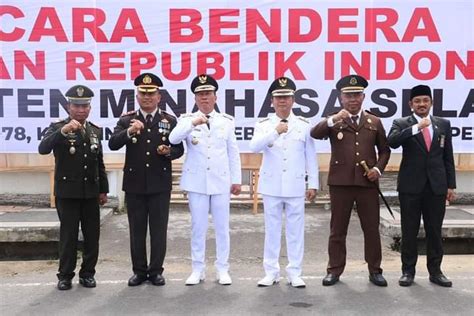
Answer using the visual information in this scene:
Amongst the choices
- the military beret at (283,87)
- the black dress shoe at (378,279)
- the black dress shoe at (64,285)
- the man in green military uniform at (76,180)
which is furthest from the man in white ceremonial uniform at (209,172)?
the black dress shoe at (378,279)

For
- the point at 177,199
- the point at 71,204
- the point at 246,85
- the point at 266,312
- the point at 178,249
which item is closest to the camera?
the point at 266,312

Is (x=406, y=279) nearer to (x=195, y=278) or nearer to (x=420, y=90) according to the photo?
(x=420, y=90)

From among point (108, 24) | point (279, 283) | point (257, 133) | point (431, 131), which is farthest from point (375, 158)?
point (108, 24)

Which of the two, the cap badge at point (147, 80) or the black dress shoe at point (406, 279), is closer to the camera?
the cap badge at point (147, 80)

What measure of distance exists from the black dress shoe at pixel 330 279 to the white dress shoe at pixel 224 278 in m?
0.77

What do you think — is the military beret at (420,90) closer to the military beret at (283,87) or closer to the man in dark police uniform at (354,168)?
the man in dark police uniform at (354,168)

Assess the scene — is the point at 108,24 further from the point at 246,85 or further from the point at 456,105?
the point at 456,105

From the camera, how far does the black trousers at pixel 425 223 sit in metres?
4.25

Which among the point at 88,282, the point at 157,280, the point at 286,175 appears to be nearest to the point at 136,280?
the point at 157,280

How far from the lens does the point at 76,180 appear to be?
4.11 meters

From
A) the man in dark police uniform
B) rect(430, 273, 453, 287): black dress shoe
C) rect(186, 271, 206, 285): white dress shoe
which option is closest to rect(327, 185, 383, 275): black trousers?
the man in dark police uniform

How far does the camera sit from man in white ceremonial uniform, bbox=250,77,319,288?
420 centimetres

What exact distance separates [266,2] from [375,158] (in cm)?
270

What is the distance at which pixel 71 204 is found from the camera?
13.7ft
